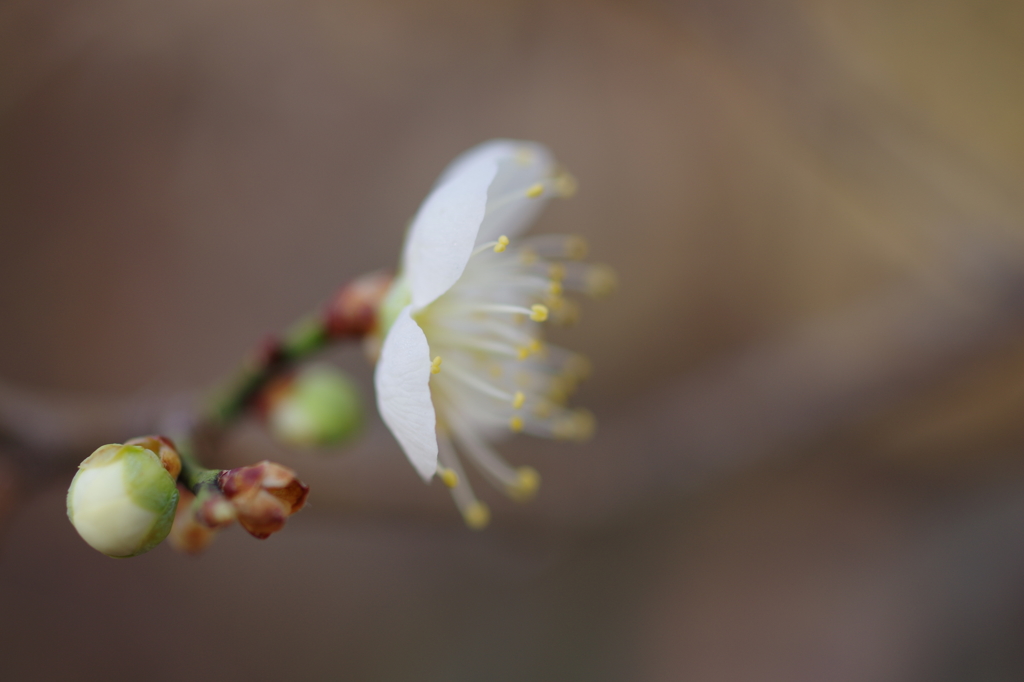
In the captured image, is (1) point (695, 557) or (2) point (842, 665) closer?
(2) point (842, 665)

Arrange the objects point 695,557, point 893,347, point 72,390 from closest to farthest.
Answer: point 893,347
point 72,390
point 695,557

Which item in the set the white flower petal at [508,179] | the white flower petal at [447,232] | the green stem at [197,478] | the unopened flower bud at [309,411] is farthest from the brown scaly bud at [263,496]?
the white flower petal at [508,179]

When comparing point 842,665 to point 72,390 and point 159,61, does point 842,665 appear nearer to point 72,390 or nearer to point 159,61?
point 72,390

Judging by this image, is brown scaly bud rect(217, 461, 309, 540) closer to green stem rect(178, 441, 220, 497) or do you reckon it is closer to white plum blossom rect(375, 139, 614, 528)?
green stem rect(178, 441, 220, 497)

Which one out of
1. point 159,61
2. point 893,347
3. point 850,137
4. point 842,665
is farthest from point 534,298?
point 842,665

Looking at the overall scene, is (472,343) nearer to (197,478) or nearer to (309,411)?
(309,411)

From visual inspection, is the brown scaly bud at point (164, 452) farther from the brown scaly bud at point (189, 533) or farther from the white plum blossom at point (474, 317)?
the white plum blossom at point (474, 317)

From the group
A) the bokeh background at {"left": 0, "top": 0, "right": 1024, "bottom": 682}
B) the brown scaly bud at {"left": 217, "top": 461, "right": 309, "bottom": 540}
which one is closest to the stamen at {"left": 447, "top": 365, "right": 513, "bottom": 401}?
the brown scaly bud at {"left": 217, "top": 461, "right": 309, "bottom": 540}
